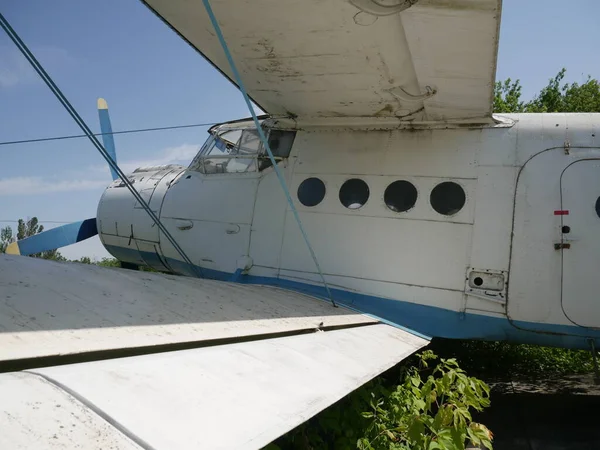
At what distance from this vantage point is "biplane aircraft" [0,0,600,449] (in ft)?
5.49

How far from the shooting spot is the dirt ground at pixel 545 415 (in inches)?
172

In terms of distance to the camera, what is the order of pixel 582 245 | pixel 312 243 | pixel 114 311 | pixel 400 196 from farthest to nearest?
pixel 312 243 → pixel 400 196 → pixel 582 245 → pixel 114 311

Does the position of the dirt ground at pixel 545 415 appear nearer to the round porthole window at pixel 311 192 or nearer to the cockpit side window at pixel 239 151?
the round porthole window at pixel 311 192

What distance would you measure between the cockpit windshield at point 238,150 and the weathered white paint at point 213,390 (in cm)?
318

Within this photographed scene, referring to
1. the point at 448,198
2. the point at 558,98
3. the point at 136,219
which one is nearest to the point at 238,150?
the point at 136,219

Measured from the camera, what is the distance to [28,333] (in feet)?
5.90

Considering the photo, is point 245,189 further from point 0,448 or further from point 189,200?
point 0,448

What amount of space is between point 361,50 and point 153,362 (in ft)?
9.04

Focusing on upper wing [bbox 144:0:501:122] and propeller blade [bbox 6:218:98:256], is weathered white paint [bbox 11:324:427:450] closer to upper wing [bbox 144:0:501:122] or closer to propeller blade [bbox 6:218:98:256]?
upper wing [bbox 144:0:501:122]

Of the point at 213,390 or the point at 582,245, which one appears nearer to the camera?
the point at 213,390

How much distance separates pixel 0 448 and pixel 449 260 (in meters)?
4.02

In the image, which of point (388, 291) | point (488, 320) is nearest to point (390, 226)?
point (388, 291)

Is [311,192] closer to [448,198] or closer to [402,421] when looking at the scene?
[448,198]

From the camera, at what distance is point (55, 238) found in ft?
22.6
